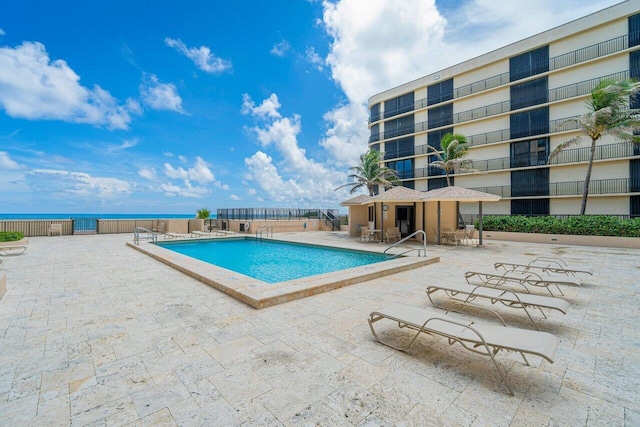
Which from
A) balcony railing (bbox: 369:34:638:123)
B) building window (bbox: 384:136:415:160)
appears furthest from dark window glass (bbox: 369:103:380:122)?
balcony railing (bbox: 369:34:638:123)

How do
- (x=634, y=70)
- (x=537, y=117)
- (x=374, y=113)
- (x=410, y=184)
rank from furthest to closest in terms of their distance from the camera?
(x=374, y=113) < (x=410, y=184) < (x=537, y=117) < (x=634, y=70)

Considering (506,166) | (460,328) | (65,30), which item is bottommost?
(460,328)

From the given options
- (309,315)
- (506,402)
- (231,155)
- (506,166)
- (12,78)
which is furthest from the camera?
(231,155)

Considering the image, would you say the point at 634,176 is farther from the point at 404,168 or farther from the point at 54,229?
the point at 54,229

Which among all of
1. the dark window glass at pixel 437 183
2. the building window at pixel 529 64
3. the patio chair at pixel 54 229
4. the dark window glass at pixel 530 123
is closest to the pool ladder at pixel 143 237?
the patio chair at pixel 54 229

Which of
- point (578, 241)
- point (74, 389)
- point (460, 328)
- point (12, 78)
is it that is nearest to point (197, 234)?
point (12, 78)

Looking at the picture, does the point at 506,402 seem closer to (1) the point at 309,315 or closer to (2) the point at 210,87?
(1) the point at 309,315

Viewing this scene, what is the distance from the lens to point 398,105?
30.8 m

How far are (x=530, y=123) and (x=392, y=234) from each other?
57.2 feet

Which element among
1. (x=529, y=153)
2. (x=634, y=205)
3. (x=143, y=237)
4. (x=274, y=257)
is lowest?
(x=274, y=257)

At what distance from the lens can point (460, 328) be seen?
2.84m

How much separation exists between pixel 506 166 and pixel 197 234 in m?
24.5

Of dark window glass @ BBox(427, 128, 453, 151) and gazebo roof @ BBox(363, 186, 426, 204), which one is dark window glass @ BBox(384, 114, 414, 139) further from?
gazebo roof @ BBox(363, 186, 426, 204)

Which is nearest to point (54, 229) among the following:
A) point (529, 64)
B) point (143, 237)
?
point (143, 237)
